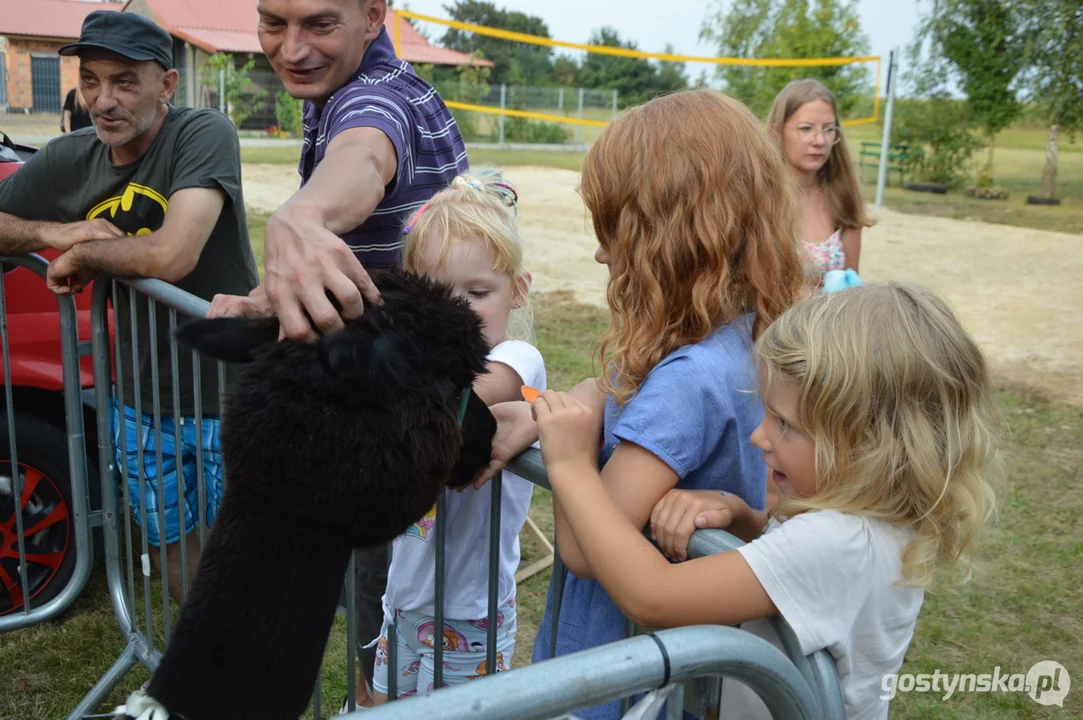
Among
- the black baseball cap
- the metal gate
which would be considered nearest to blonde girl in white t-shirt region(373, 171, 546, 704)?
the black baseball cap

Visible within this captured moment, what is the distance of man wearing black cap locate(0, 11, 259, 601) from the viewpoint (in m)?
3.19

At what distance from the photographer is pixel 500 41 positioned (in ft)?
220

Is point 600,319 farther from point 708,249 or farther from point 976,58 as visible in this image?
point 976,58

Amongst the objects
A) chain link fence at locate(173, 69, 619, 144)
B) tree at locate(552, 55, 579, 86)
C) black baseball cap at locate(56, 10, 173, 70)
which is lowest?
black baseball cap at locate(56, 10, 173, 70)

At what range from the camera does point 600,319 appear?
891 centimetres

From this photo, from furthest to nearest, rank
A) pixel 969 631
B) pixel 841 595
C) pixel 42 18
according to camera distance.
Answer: pixel 42 18 < pixel 969 631 < pixel 841 595

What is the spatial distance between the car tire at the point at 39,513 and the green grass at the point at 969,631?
22 cm

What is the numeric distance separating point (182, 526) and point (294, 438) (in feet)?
4.99

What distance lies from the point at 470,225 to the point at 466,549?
76cm

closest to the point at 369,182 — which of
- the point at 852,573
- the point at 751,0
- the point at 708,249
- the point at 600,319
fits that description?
the point at 708,249

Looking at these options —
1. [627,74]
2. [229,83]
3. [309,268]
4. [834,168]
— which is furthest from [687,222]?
[627,74]

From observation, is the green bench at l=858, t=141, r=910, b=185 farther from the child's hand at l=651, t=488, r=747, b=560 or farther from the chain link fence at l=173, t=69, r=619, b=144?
the child's hand at l=651, t=488, r=747, b=560

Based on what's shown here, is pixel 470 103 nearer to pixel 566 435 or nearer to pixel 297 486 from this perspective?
pixel 566 435

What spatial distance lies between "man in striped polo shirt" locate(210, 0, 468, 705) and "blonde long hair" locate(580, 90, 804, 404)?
0.52 m
